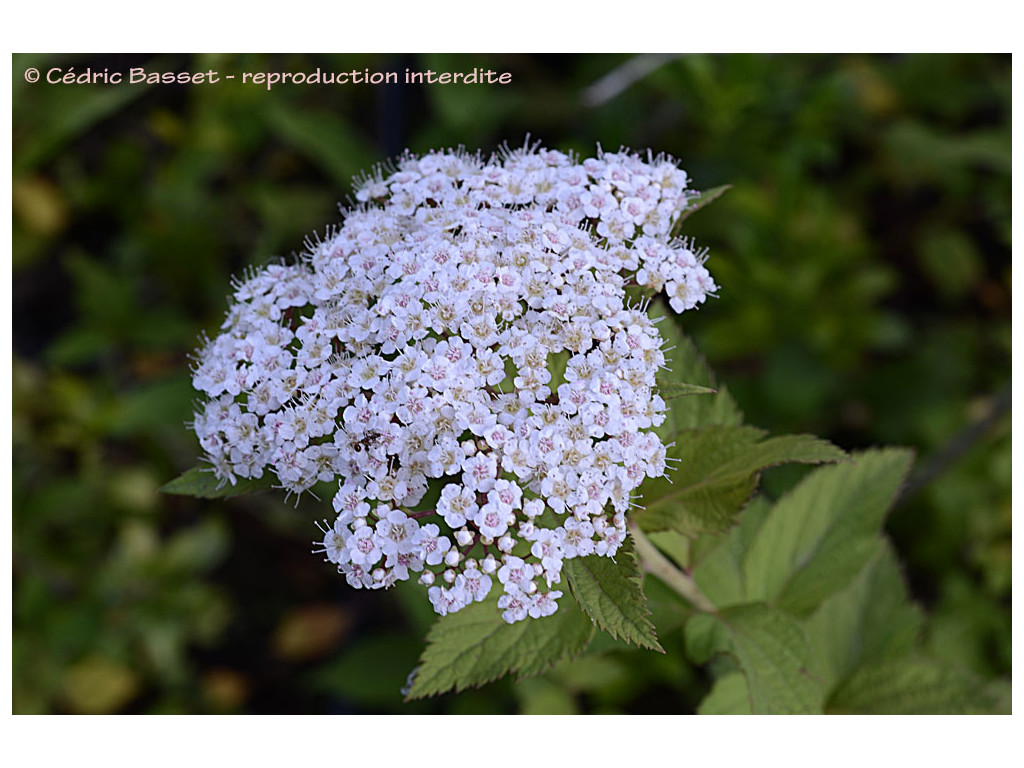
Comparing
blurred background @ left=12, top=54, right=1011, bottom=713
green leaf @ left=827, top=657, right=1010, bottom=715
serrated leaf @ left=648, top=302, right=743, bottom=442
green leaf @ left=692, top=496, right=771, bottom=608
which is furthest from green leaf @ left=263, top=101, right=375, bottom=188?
green leaf @ left=827, top=657, right=1010, bottom=715

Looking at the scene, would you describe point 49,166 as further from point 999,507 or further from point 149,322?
point 999,507

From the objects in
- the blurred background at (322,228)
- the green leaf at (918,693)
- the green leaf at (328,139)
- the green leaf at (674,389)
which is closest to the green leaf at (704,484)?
the green leaf at (674,389)

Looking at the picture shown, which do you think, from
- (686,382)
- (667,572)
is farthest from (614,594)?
(686,382)

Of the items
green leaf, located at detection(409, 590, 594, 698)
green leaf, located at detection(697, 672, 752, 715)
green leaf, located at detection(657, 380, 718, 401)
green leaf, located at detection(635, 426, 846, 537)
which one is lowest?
green leaf, located at detection(697, 672, 752, 715)

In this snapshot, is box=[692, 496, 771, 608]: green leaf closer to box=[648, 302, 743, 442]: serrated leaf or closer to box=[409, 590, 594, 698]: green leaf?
box=[648, 302, 743, 442]: serrated leaf

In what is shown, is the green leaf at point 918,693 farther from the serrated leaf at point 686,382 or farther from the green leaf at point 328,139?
the green leaf at point 328,139

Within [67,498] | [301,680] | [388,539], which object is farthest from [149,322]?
[388,539]
